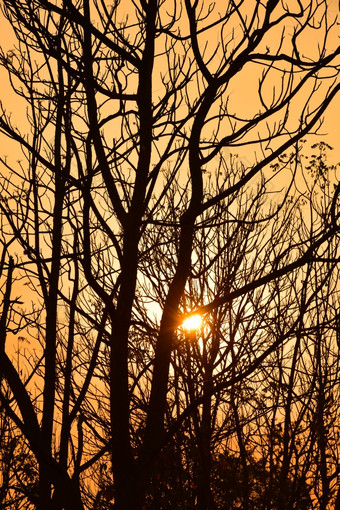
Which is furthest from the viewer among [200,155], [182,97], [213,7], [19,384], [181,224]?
[182,97]

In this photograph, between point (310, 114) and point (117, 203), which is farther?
point (310, 114)

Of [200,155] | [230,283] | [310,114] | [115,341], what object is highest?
[230,283]

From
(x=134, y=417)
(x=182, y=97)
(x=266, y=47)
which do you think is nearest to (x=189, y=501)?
(x=134, y=417)

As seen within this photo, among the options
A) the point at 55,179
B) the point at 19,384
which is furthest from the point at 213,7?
the point at 19,384

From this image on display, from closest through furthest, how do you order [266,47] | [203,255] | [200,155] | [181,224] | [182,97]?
[181,224] → [200,155] → [266,47] → [182,97] → [203,255]

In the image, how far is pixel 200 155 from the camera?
11.8 ft

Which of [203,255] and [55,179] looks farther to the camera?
[203,255]

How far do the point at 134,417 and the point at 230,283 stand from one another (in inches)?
120

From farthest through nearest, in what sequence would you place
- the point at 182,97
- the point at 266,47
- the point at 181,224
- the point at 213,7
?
the point at 182,97 < the point at 213,7 < the point at 266,47 < the point at 181,224

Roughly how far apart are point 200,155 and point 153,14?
3.03 feet

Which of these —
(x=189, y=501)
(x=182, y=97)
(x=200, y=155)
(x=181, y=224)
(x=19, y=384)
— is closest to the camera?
(x=19, y=384)

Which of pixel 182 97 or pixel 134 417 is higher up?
pixel 182 97

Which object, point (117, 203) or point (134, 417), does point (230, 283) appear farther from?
point (117, 203)

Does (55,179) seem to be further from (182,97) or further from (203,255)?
(203,255)
